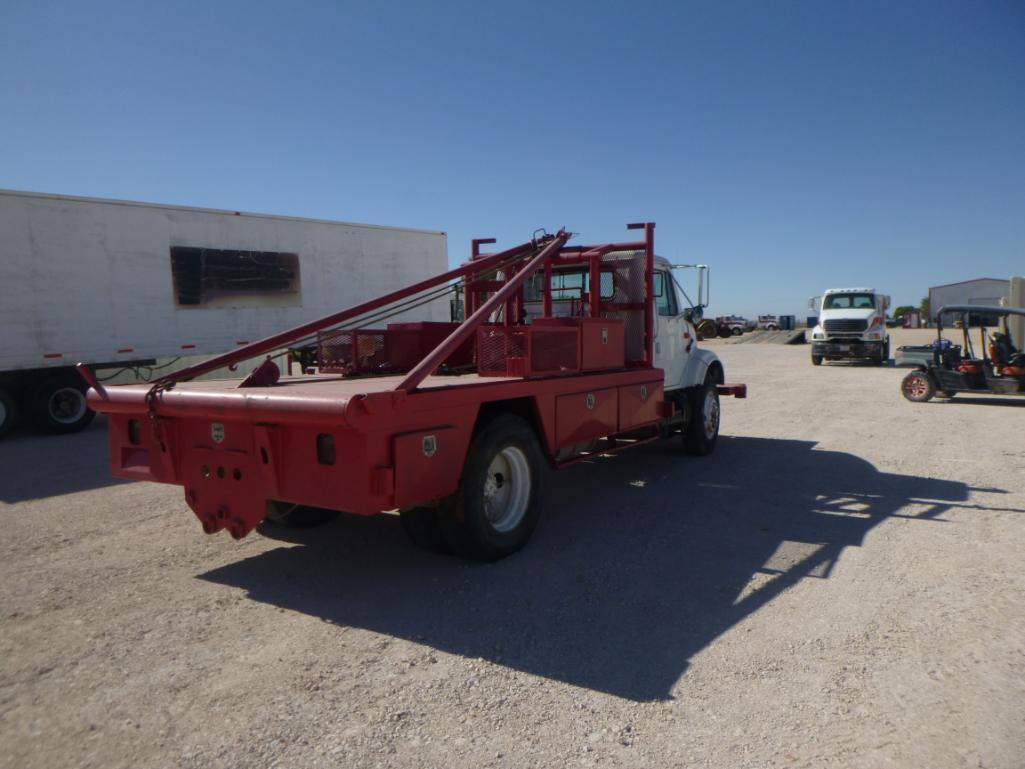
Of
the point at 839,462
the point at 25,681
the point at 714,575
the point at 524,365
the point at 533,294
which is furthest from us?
the point at 839,462

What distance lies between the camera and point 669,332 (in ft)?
26.5

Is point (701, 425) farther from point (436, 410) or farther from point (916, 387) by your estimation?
point (916, 387)

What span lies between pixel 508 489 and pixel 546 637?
1603 millimetres

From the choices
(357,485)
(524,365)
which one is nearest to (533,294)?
(524,365)

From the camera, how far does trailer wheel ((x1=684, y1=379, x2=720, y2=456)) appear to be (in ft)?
28.7

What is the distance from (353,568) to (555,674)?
1.99 meters

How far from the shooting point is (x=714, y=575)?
15.8 feet

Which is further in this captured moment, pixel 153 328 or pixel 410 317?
pixel 410 317

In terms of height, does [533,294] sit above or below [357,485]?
above

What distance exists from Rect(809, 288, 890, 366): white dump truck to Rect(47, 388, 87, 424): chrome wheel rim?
67.1ft

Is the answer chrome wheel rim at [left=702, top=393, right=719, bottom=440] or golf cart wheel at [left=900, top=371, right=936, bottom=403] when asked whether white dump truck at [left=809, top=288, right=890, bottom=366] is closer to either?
golf cart wheel at [left=900, top=371, right=936, bottom=403]

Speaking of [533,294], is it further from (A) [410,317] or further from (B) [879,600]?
(A) [410,317]

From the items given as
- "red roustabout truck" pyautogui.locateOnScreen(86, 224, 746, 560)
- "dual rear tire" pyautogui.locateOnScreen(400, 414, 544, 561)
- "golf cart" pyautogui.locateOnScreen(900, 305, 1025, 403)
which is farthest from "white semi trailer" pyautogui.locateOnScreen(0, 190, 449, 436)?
"golf cart" pyautogui.locateOnScreen(900, 305, 1025, 403)

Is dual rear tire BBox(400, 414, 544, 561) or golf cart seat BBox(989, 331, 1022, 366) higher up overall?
golf cart seat BBox(989, 331, 1022, 366)
